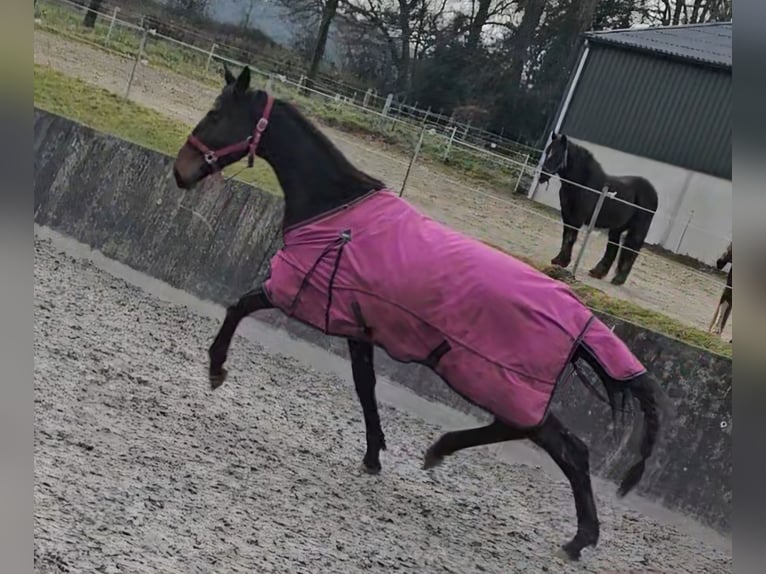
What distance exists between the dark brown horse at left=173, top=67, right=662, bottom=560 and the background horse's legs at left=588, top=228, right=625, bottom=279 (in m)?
0.25

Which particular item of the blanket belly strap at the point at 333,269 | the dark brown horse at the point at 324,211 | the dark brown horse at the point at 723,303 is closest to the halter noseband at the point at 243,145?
the dark brown horse at the point at 324,211

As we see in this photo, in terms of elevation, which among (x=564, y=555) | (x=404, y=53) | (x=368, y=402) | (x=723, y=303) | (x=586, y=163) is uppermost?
(x=404, y=53)

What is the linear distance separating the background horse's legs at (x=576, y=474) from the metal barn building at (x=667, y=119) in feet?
1.91

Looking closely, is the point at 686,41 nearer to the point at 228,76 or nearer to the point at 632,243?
the point at 632,243

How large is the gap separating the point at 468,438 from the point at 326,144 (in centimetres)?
90

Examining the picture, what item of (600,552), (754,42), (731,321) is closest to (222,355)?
(600,552)

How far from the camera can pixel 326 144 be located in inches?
88.4

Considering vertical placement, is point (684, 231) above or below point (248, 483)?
above

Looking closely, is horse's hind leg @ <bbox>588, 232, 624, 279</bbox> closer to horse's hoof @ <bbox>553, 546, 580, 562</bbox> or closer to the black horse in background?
the black horse in background

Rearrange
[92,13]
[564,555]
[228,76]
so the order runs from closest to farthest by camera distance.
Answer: [564,555] < [228,76] < [92,13]

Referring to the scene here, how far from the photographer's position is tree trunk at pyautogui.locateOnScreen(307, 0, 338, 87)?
226 centimetres

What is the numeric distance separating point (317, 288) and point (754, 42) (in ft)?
4.31

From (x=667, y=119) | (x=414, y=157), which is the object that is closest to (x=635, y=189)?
(x=667, y=119)

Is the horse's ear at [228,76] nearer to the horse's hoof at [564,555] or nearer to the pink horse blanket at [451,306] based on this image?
the pink horse blanket at [451,306]
